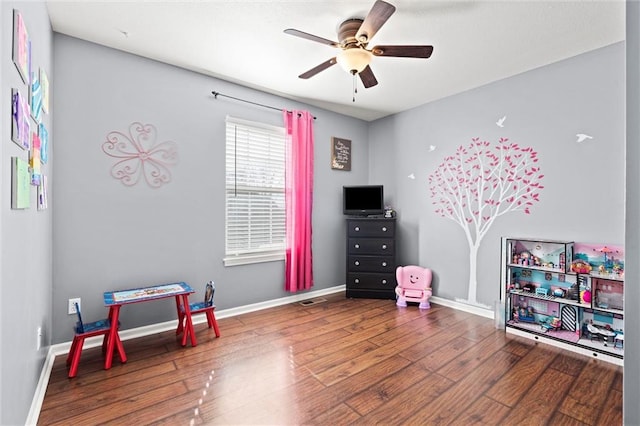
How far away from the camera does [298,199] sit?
3646 millimetres

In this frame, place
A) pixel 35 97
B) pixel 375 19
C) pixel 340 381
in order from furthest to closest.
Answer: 1. pixel 340 381
2. pixel 375 19
3. pixel 35 97

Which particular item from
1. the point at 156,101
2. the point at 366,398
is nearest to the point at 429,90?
the point at 156,101

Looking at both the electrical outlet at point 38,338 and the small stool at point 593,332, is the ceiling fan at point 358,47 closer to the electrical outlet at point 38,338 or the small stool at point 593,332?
the electrical outlet at point 38,338

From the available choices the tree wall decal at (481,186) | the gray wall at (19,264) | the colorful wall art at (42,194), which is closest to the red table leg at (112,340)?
the gray wall at (19,264)

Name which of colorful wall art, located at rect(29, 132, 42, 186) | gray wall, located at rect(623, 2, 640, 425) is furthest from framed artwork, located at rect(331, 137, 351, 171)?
gray wall, located at rect(623, 2, 640, 425)

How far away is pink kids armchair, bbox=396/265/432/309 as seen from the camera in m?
3.53

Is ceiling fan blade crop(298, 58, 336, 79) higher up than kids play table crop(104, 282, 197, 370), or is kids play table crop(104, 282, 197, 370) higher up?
ceiling fan blade crop(298, 58, 336, 79)

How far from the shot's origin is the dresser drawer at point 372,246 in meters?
3.82

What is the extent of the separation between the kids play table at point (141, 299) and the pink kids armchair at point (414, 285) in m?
2.35

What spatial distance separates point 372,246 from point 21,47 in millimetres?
3454

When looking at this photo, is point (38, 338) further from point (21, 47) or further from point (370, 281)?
point (370, 281)

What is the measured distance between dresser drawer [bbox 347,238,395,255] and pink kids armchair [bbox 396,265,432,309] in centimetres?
29

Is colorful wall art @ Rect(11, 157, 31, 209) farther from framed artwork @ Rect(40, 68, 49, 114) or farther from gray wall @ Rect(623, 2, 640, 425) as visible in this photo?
gray wall @ Rect(623, 2, 640, 425)

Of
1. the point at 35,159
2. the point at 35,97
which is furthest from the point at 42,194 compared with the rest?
the point at 35,97
